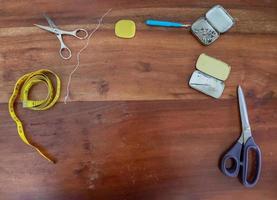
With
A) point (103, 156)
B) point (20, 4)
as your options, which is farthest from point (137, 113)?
point (20, 4)

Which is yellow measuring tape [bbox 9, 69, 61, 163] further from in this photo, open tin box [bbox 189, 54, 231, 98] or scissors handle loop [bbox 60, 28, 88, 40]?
open tin box [bbox 189, 54, 231, 98]

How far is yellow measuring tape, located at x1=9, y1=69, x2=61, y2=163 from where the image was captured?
1.92ft

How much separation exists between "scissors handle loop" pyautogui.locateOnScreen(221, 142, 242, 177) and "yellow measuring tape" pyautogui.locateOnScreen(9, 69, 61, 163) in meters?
0.32

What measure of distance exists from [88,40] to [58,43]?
0.20 ft

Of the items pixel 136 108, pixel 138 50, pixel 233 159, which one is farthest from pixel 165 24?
pixel 233 159

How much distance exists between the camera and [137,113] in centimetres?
60

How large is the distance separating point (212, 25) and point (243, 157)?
0.85 ft

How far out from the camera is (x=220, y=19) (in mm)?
611

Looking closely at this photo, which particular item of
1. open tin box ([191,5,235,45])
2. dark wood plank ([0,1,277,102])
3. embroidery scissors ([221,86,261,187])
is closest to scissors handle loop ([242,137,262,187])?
embroidery scissors ([221,86,261,187])

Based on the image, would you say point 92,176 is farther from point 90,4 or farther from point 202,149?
point 90,4

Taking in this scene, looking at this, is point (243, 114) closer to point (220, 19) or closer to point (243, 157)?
point (243, 157)

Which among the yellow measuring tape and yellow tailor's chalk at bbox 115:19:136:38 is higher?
yellow tailor's chalk at bbox 115:19:136:38

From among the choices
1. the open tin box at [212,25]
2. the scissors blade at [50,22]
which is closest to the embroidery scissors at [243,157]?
the open tin box at [212,25]

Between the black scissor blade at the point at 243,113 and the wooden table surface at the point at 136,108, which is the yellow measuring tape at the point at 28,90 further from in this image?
the black scissor blade at the point at 243,113
